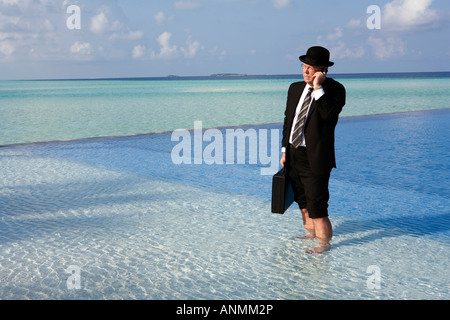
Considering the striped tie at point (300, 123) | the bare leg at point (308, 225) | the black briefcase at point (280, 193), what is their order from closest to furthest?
the striped tie at point (300, 123), the black briefcase at point (280, 193), the bare leg at point (308, 225)

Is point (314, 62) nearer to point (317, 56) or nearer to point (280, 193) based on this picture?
point (317, 56)

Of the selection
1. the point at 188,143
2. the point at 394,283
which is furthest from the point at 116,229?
the point at 188,143

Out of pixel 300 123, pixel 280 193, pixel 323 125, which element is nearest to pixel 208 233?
pixel 280 193

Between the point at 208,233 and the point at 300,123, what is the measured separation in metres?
1.51

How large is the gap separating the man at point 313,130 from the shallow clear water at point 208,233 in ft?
1.80

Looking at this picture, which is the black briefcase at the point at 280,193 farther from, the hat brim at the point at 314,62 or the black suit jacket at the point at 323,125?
the hat brim at the point at 314,62

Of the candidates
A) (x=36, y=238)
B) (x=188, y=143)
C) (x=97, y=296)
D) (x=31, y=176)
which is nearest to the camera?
(x=97, y=296)

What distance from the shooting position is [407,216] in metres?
5.41

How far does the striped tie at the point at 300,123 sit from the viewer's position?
3848 millimetres

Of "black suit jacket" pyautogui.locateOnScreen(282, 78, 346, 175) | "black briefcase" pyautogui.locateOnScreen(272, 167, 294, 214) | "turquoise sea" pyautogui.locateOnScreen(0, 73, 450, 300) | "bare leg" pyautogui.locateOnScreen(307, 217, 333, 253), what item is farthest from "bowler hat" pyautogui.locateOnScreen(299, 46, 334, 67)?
"turquoise sea" pyautogui.locateOnScreen(0, 73, 450, 300)

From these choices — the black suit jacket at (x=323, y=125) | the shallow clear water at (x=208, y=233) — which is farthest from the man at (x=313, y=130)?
the shallow clear water at (x=208, y=233)

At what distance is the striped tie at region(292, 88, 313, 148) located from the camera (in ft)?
12.6

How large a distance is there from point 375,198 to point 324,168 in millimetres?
2639

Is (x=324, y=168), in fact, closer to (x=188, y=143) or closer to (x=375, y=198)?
(x=375, y=198)
